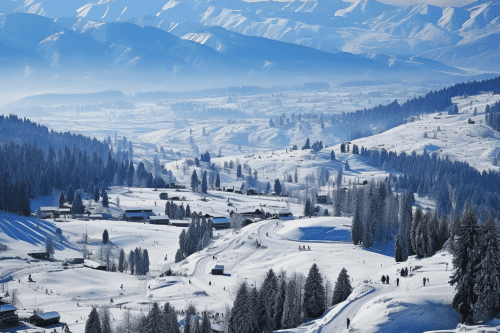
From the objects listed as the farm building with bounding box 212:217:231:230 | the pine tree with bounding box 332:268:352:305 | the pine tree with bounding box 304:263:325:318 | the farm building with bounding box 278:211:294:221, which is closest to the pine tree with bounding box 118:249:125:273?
the farm building with bounding box 212:217:231:230

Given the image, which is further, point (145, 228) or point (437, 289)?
point (145, 228)

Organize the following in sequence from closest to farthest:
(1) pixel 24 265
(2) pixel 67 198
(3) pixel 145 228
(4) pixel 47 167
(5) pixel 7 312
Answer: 1. (5) pixel 7 312
2. (1) pixel 24 265
3. (3) pixel 145 228
4. (2) pixel 67 198
5. (4) pixel 47 167

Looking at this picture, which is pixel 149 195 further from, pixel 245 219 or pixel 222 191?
pixel 245 219

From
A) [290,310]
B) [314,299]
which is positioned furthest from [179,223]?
[290,310]

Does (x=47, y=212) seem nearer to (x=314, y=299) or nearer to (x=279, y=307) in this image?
(x=279, y=307)

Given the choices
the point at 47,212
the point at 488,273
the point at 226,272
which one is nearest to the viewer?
the point at 488,273

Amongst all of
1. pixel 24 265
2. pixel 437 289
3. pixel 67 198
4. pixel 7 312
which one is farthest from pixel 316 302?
pixel 67 198

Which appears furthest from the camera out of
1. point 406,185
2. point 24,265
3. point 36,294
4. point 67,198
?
point 406,185
